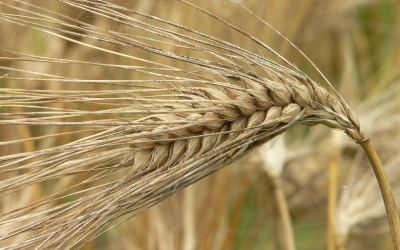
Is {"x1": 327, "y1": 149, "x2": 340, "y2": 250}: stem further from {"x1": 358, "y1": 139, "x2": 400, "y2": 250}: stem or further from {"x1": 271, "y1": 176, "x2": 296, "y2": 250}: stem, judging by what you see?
{"x1": 358, "y1": 139, "x2": 400, "y2": 250}: stem

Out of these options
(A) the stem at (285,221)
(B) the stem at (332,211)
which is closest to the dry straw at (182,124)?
(B) the stem at (332,211)

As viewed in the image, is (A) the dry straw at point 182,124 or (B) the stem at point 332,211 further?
(B) the stem at point 332,211

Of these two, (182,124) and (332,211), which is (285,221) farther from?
(182,124)

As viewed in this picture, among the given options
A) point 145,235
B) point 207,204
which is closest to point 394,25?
point 207,204

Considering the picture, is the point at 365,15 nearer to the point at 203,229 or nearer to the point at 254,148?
the point at 203,229

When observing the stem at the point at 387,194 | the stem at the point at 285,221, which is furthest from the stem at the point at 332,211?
the stem at the point at 387,194

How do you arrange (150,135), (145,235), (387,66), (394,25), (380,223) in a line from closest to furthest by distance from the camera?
1. (150,135)
2. (380,223)
3. (145,235)
4. (387,66)
5. (394,25)

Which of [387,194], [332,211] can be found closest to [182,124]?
[387,194]

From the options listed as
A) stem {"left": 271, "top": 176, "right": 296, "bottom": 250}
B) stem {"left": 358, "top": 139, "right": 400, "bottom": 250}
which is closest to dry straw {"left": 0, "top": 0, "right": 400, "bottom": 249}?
stem {"left": 358, "top": 139, "right": 400, "bottom": 250}

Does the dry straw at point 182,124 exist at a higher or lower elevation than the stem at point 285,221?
higher

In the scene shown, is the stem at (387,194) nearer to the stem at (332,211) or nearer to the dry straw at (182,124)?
the dry straw at (182,124)

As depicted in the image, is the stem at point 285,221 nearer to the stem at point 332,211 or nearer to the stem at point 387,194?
the stem at point 332,211
